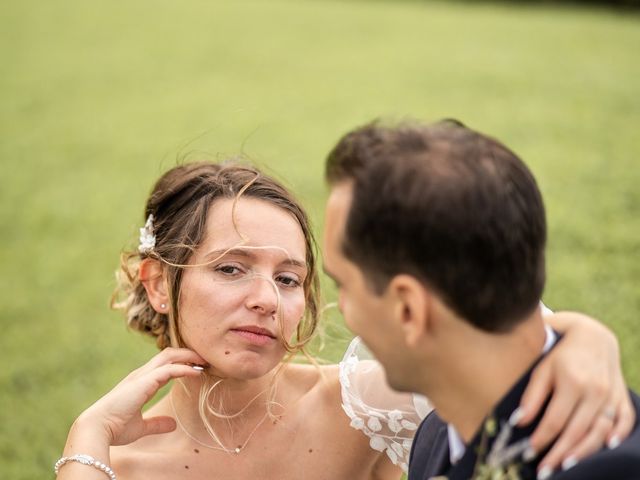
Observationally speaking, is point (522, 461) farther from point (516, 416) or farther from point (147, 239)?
point (147, 239)

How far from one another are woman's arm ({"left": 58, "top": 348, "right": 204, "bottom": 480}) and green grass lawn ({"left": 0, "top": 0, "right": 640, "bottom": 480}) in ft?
4.46

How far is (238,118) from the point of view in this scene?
45.9 ft

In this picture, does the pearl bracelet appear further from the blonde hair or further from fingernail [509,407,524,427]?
fingernail [509,407,524,427]

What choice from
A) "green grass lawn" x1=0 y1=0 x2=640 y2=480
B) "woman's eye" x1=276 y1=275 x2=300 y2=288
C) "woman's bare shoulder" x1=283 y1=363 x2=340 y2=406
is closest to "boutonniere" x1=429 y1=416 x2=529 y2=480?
"woman's eye" x1=276 y1=275 x2=300 y2=288

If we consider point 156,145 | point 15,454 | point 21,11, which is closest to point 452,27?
point 156,145

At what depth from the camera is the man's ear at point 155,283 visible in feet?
12.2

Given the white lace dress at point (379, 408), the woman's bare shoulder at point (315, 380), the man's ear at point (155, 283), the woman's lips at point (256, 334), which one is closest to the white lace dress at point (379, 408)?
the white lace dress at point (379, 408)

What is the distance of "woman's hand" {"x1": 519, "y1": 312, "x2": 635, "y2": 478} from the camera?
6.92 ft

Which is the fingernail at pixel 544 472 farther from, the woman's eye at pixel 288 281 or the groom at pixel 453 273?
the woman's eye at pixel 288 281

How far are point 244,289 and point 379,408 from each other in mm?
780

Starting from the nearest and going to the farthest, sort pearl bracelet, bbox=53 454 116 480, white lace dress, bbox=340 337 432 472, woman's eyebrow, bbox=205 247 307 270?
1. pearl bracelet, bbox=53 454 116 480
2. woman's eyebrow, bbox=205 247 307 270
3. white lace dress, bbox=340 337 432 472

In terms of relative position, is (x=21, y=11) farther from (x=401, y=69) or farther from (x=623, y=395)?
(x=623, y=395)

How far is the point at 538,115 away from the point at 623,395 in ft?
36.7

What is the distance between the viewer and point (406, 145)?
6.88ft
